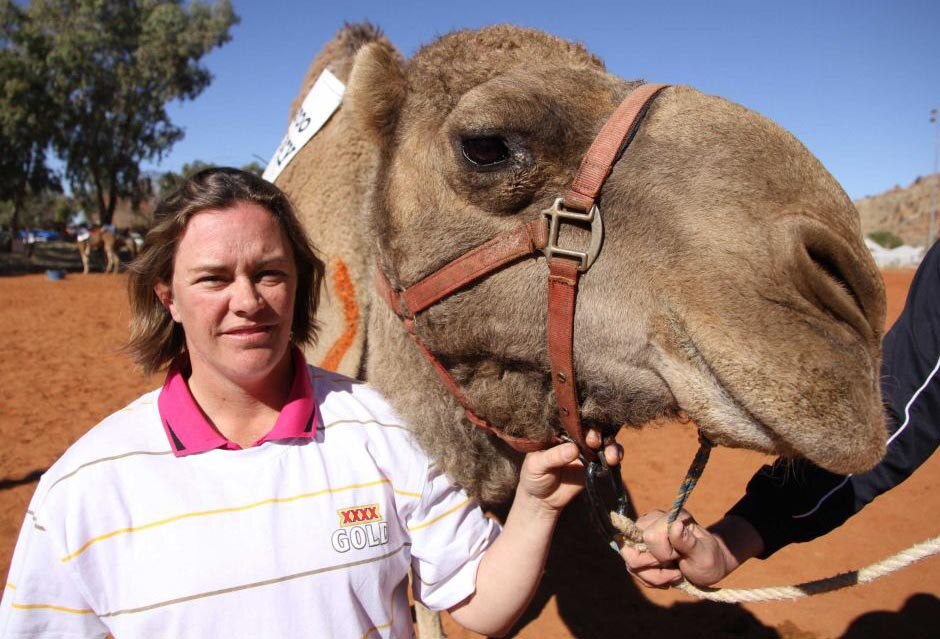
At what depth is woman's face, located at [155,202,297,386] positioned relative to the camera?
1.67 metres

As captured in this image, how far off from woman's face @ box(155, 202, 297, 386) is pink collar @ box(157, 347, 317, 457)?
10 centimetres

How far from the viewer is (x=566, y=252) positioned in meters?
1.62

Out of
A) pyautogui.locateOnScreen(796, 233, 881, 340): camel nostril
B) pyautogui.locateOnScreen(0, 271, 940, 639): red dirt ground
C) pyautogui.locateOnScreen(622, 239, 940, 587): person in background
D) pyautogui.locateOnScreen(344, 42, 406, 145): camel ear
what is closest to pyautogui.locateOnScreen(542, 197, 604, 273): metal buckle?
pyautogui.locateOnScreen(796, 233, 881, 340): camel nostril

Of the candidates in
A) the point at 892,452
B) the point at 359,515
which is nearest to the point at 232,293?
the point at 359,515

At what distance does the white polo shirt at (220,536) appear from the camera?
1.47 m

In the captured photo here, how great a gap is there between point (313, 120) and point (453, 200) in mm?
2249

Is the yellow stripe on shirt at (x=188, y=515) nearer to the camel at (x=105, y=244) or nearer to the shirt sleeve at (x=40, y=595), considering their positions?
the shirt sleeve at (x=40, y=595)

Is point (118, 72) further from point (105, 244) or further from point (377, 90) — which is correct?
point (377, 90)

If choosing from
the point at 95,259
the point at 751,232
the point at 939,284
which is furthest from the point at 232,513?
the point at 95,259

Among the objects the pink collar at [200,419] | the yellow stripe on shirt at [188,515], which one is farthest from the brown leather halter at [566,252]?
the yellow stripe on shirt at [188,515]

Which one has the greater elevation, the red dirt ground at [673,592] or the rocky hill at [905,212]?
the rocky hill at [905,212]

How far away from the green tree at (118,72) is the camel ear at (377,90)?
33895 millimetres

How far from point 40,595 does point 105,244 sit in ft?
97.7

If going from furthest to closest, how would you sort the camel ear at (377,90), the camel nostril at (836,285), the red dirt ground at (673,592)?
the red dirt ground at (673,592) → the camel ear at (377,90) → the camel nostril at (836,285)
